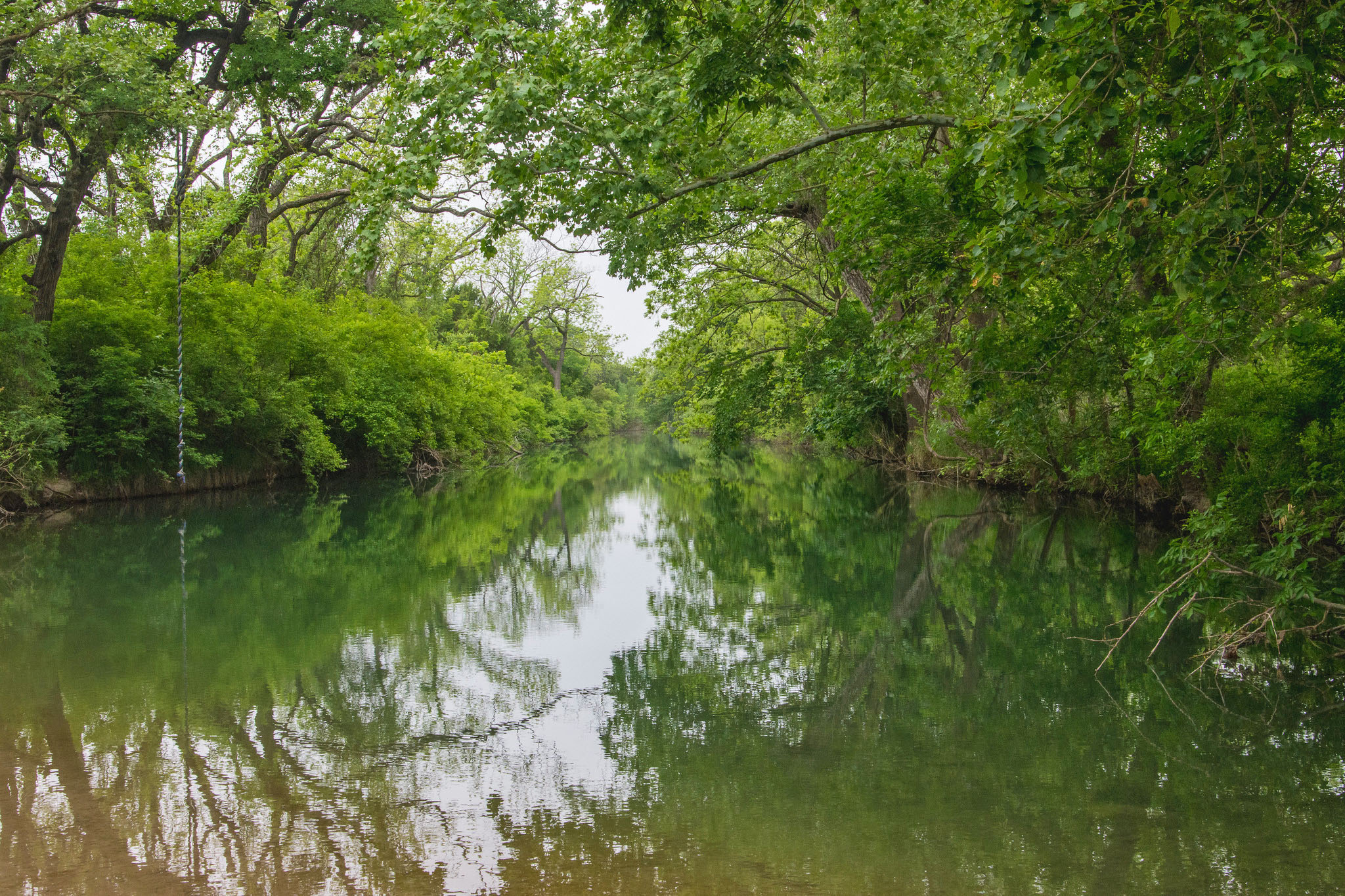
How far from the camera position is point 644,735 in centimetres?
564

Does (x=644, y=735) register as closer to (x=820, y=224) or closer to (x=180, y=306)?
(x=820, y=224)

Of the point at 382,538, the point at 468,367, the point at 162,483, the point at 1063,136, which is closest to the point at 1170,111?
the point at 1063,136

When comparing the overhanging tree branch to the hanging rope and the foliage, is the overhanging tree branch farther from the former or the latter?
the hanging rope

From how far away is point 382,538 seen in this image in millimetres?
14586

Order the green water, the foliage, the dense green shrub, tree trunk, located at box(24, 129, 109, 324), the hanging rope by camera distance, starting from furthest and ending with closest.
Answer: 1. the hanging rope
2. tree trunk, located at box(24, 129, 109, 324)
3. the dense green shrub
4. the foliage
5. the green water

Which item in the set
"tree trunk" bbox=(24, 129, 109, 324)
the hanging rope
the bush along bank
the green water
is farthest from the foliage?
the bush along bank

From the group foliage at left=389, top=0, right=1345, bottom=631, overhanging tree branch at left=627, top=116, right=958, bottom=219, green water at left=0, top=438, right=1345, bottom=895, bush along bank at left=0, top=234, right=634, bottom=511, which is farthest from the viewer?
bush along bank at left=0, top=234, right=634, bottom=511

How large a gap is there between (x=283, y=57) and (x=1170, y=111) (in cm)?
1613

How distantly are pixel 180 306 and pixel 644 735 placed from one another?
15.9 m

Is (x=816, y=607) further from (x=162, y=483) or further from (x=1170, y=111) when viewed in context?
(x=162, y=483)

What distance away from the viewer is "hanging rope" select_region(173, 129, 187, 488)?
1770 cm

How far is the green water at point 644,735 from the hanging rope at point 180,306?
20.4 ft

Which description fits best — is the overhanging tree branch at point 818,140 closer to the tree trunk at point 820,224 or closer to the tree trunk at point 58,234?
the tree trunk at point 820,224

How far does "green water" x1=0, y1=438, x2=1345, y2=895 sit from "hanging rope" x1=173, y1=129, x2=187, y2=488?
620 centimetres
